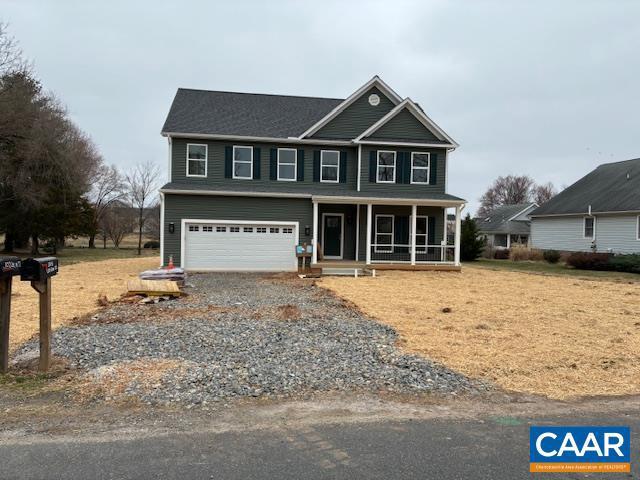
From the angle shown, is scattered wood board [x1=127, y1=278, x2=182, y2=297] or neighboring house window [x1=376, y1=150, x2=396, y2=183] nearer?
scattered wood board [x1=127, y1=278, x2=182, y2=297]

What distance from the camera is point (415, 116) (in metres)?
20.1

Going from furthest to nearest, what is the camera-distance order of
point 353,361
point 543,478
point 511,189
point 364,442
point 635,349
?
point 511,189, point 635,349, point 353,361, point 364,442, point 543,478

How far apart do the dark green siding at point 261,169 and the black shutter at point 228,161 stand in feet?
0.32

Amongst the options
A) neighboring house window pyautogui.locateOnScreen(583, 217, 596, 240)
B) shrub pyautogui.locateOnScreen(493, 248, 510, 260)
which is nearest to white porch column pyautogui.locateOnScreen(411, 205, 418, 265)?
neighboring house window pyautogui.locateOnScreen(583, 217, 596, 240)

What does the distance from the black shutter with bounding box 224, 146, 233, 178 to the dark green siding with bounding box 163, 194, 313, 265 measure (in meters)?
1.70

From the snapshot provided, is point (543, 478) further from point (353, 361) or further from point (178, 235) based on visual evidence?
point (178, 235)

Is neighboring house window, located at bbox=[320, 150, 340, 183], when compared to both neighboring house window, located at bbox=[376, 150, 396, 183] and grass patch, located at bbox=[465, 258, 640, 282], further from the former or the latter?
grass patch, located at bbox=[465, 258, 640, 282]

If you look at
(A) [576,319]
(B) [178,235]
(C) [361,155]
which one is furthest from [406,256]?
(A) [576,319]

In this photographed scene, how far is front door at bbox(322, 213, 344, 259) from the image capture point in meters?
20.2

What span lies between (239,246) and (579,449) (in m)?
15.8

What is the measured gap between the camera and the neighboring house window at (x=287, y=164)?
20000 mm

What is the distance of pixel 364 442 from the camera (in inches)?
145

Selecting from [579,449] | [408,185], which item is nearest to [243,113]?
[408,185]

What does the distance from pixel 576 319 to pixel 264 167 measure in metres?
13.9
